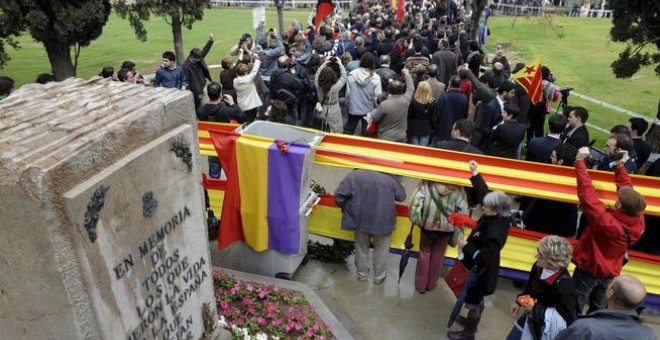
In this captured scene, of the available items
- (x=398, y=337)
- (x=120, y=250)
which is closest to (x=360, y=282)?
(x=398, y=337)

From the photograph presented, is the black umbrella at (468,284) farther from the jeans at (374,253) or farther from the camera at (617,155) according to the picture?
the camera at (617,155)

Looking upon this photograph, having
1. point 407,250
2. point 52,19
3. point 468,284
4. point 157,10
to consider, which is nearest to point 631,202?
point 468,284

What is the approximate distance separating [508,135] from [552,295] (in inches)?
126

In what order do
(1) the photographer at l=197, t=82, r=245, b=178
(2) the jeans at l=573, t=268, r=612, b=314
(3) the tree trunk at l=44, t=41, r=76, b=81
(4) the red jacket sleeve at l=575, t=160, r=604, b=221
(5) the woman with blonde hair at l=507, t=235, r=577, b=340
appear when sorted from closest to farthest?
(5) the woman with blonde hair at l=507, t=235, r=577, b=340
(4) the red jacket sleeve at l=575, t=160, r=604, b=221
(2) the jeans at l=573, t=268, r=612, b=314
(1) the photographer at l=197, t=82, r=245, b=178
(3) the tree trunk at l=44, t=41, r=76, b=81

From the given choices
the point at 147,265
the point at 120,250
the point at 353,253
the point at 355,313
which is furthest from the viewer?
the point at 353,253

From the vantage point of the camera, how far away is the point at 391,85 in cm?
714

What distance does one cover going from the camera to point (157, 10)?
43.9 ft

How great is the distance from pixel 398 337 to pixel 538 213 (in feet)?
6.72

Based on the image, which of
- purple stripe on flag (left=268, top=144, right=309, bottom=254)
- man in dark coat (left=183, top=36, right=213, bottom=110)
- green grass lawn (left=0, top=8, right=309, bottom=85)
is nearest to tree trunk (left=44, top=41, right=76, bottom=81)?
Answer: man in dark coat (left=183, top=36, right=213, bottom=110)

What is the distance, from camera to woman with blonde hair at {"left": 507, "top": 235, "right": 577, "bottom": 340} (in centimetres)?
356

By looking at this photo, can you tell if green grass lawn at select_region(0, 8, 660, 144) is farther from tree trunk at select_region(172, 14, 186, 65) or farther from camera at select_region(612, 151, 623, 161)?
camera at select_region(612, 151, 623, 161)

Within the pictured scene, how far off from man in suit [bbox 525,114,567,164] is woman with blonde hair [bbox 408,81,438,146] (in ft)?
5.98

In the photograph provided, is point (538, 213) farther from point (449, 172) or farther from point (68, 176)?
point (68, 176)

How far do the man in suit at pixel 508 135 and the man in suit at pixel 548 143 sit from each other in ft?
1.38
